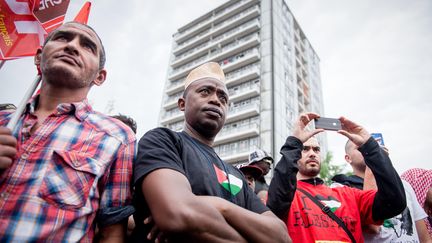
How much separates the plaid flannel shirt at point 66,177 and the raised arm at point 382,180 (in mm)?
2150

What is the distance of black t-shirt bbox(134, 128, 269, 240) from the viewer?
4.14 feet

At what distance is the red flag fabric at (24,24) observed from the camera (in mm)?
2062

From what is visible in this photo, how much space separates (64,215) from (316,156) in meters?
2.60

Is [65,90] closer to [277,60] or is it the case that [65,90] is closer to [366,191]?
[366,191]

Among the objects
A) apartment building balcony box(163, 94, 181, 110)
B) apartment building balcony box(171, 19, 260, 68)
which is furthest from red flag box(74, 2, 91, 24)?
apartment building balcony box(163, 94, 181, 110)

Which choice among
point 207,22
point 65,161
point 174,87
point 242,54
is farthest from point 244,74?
point 65,161

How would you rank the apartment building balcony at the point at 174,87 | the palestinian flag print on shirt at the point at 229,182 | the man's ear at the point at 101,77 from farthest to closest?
the apartment building balcony at the point at 174,87
the man's ear at the point at 101,77
the palestinian flag print on shirt at the point at 229,182

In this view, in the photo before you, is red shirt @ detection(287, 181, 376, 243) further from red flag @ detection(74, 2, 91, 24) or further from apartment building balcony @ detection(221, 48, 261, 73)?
apartment building balcony @ detection(221, 48, 261, 73)

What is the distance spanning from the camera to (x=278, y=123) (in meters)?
22.7

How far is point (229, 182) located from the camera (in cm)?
155

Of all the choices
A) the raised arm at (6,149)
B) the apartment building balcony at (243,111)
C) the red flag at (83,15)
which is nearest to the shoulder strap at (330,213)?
the raised arm at (6,149)

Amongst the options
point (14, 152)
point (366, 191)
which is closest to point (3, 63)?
point (14, 152)

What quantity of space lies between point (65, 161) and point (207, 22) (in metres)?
36.1

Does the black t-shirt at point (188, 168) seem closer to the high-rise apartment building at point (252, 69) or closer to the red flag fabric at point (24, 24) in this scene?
the red flag fabric at point (24, 24)
